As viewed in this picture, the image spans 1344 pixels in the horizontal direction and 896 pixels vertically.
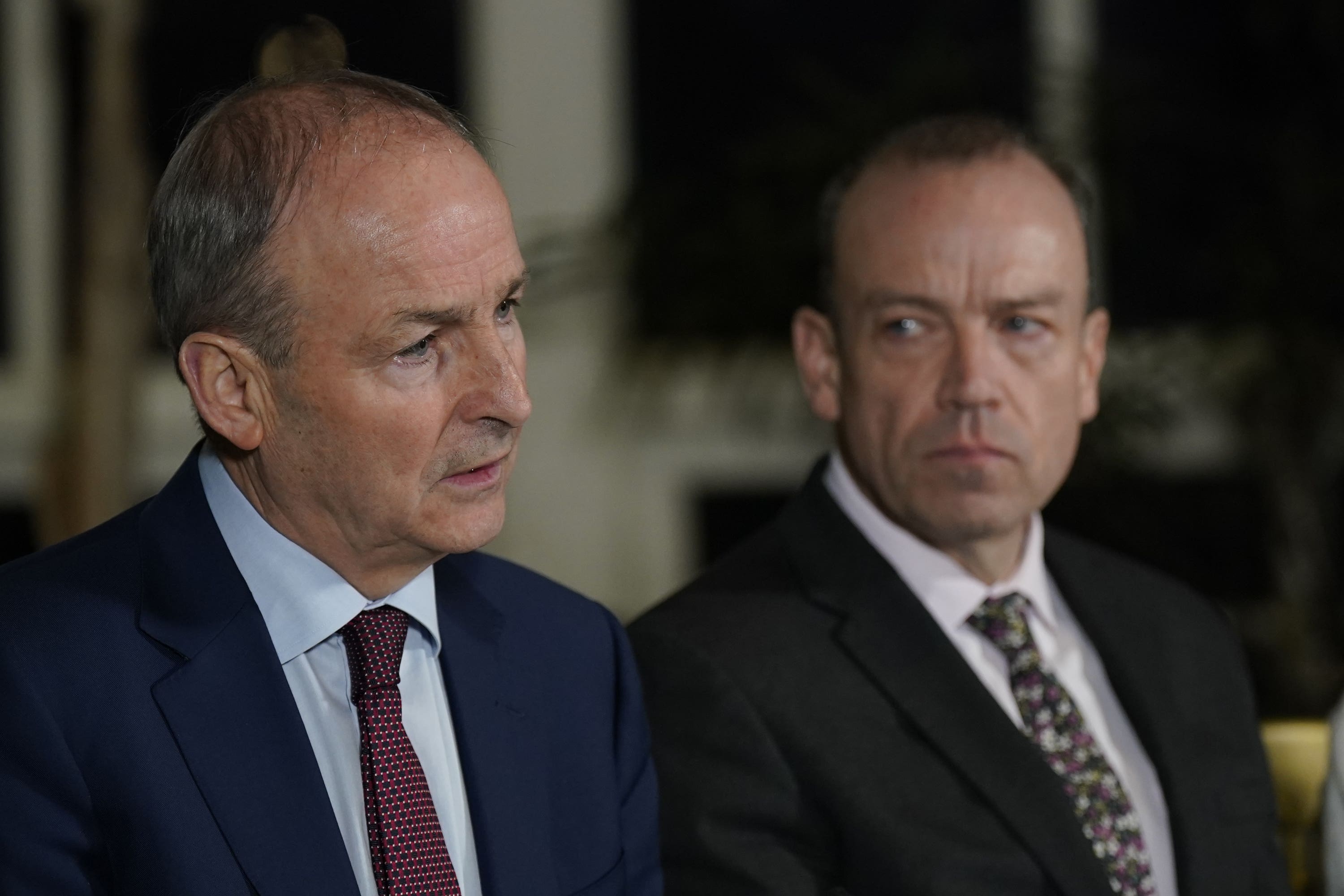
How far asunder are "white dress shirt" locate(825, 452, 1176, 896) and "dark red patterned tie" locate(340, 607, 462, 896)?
66 cm

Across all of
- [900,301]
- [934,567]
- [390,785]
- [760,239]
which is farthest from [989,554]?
[760,239]

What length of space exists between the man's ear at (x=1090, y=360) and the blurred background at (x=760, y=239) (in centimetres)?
136

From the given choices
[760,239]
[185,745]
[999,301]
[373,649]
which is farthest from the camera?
[760,239]

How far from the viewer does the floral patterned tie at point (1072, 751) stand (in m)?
1.63

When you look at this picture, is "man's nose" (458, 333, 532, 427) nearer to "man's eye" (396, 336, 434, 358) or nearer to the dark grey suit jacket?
"man's eye" (396, 336, 434, 358)

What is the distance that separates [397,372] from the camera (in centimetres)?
122

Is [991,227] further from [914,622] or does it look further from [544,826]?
[544,826]

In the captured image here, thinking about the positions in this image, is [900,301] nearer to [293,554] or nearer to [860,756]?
[860,756]

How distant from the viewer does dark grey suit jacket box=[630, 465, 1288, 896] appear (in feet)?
5.11

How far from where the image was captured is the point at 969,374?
169 centimetres

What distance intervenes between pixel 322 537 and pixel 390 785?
0.68 ft

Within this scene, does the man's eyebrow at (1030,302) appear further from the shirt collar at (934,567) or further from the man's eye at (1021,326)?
the shirt collar at (934,567)

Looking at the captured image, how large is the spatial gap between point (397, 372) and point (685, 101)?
2961 mm

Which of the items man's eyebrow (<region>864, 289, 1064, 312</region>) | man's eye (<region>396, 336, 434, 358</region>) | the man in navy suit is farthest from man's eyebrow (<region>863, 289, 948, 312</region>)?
man's eye (<region>396, 336, 434, 358</region>)
